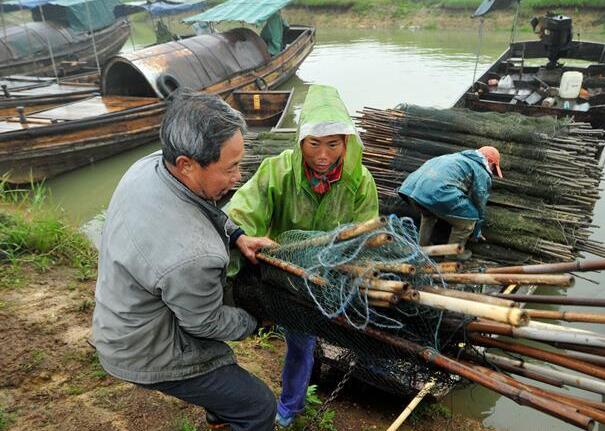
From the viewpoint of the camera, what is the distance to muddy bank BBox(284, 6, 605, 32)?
75.4 ft

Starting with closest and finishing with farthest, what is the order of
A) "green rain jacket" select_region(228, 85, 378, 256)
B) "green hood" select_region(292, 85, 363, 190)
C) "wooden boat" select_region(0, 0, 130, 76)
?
"green hood" select_region(292, 85, 363, 190), "green rain jacket" select_region(228, 85, 378, 256), "wooden boat" select_region(0, 0, 130, 76)

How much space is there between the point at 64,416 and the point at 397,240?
2686mm

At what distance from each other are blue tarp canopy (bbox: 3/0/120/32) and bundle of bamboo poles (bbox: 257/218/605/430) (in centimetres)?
2036

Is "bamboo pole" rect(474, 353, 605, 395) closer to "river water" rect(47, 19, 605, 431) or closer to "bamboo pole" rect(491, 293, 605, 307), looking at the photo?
"bamboo pole" rect(491, 293, 605, 307)

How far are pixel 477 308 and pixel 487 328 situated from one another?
14.9 inches

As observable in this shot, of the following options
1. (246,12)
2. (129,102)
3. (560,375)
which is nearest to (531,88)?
(246,12)

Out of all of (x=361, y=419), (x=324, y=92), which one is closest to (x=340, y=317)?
(x=324, y=92)

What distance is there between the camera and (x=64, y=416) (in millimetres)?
3107

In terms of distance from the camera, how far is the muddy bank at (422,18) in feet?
75.4

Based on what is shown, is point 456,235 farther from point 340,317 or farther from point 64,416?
point 64,416

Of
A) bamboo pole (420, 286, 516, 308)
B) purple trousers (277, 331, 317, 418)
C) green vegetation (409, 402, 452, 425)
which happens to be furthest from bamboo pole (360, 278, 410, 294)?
green vegetation (409, 402, 452, 425)

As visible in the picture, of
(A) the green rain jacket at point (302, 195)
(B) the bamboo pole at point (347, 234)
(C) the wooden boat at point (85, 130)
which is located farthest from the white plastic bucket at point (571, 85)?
(B) the bamboo pole at point (347, 234)

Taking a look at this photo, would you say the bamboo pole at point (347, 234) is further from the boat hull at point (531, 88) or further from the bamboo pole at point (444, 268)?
the boat hull at point (531, 88)

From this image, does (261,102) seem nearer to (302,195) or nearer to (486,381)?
(302,195)
